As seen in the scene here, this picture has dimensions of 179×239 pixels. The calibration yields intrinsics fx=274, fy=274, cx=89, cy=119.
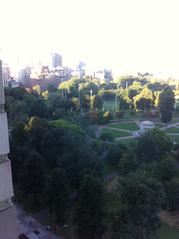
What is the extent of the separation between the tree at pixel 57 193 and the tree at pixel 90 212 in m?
1.38

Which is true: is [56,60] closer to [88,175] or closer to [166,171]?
[166,171]

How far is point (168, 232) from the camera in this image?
12.2 meters

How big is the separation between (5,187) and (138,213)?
7253 millimetres

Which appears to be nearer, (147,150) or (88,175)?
(88,175)

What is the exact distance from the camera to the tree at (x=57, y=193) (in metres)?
11.8


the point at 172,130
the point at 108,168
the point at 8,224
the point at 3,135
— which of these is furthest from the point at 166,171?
the point at 172,130

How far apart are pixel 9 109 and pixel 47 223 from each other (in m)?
14.7

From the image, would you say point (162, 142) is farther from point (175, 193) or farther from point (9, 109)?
point (9, 109)

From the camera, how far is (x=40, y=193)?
46.3ft

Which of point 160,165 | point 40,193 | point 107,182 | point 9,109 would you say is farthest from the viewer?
point 9,109

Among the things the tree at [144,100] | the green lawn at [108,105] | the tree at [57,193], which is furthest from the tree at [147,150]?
the green lawn at [108,105]

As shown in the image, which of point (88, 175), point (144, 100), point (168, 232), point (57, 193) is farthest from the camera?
point (144, 100)

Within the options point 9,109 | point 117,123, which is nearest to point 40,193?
point 9,109

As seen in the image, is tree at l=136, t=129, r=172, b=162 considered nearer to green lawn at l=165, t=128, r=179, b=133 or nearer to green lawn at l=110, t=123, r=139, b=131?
green lawn at l=165, t=128, r=179, b=133
